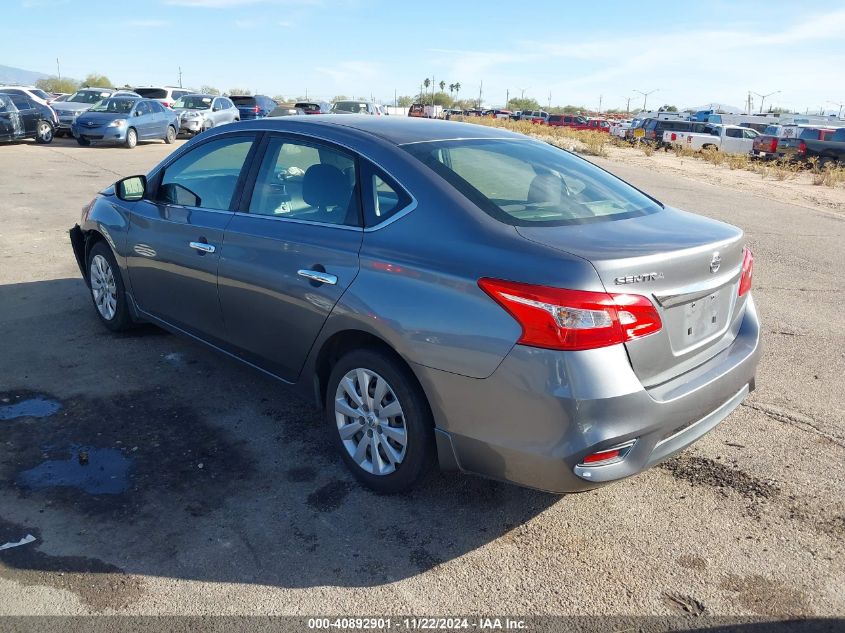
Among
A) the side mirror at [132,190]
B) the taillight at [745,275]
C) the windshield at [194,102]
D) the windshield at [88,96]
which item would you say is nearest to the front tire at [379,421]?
the taillight at [745,275]

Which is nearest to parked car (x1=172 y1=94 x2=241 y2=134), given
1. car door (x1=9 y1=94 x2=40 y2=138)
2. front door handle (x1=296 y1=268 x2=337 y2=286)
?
car door (x1=9 y1=94 x2=40 y2=138)

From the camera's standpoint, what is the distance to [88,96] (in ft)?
88.3

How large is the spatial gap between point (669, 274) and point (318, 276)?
162 cm

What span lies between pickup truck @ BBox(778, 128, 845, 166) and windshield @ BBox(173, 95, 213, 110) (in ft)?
71.7

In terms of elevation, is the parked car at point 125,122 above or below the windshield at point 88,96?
below

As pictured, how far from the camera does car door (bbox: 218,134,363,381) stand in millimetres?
3562

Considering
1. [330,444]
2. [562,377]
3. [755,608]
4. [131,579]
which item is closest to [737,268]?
[562,377]

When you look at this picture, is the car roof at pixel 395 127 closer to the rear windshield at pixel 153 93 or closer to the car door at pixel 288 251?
the car door at pixel 288 251

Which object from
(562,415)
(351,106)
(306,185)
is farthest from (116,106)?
(562,415)

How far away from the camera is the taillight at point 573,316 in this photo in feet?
8.96

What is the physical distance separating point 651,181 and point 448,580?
16.8 metres

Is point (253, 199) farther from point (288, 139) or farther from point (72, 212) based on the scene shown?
point (72, 212)

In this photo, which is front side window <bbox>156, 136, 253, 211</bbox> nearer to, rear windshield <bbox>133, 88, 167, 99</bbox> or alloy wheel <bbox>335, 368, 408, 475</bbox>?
alloy wheel <bbox>335, 368, 408, 475</bbox>

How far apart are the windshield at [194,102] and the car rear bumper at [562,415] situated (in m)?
26.8
